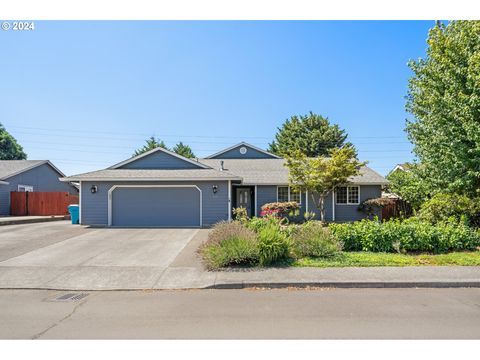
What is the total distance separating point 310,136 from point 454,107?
26.8 metres

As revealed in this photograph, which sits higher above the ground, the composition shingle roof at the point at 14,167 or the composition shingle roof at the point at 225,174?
the composition shingle roof at the point at 14,167

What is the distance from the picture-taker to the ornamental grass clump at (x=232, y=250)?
7.21 m

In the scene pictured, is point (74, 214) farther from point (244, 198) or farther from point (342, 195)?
point (342, 195)

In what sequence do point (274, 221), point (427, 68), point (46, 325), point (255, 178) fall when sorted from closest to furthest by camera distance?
point (46, 325) < point (274, 221) < point (427, 68) < point (255, 178)

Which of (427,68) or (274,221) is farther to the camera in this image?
(427,68)

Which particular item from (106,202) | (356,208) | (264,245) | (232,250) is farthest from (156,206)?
(356,208)

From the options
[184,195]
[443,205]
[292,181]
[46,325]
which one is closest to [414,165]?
[443,205]

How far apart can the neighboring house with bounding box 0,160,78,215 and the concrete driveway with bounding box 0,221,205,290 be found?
37.5 ft

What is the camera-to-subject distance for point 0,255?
8.48 metres

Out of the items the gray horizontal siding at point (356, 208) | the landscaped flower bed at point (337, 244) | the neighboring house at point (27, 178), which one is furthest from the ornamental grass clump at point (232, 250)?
the neighboring house at point (27, 178)

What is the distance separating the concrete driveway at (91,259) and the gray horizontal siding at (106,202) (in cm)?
271

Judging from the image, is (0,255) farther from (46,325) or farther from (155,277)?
(46,325)

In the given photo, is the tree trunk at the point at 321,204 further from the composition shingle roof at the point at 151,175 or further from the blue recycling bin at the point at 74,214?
the blue recycling bin at the point at 74,214

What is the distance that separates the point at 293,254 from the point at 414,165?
9357 mm
